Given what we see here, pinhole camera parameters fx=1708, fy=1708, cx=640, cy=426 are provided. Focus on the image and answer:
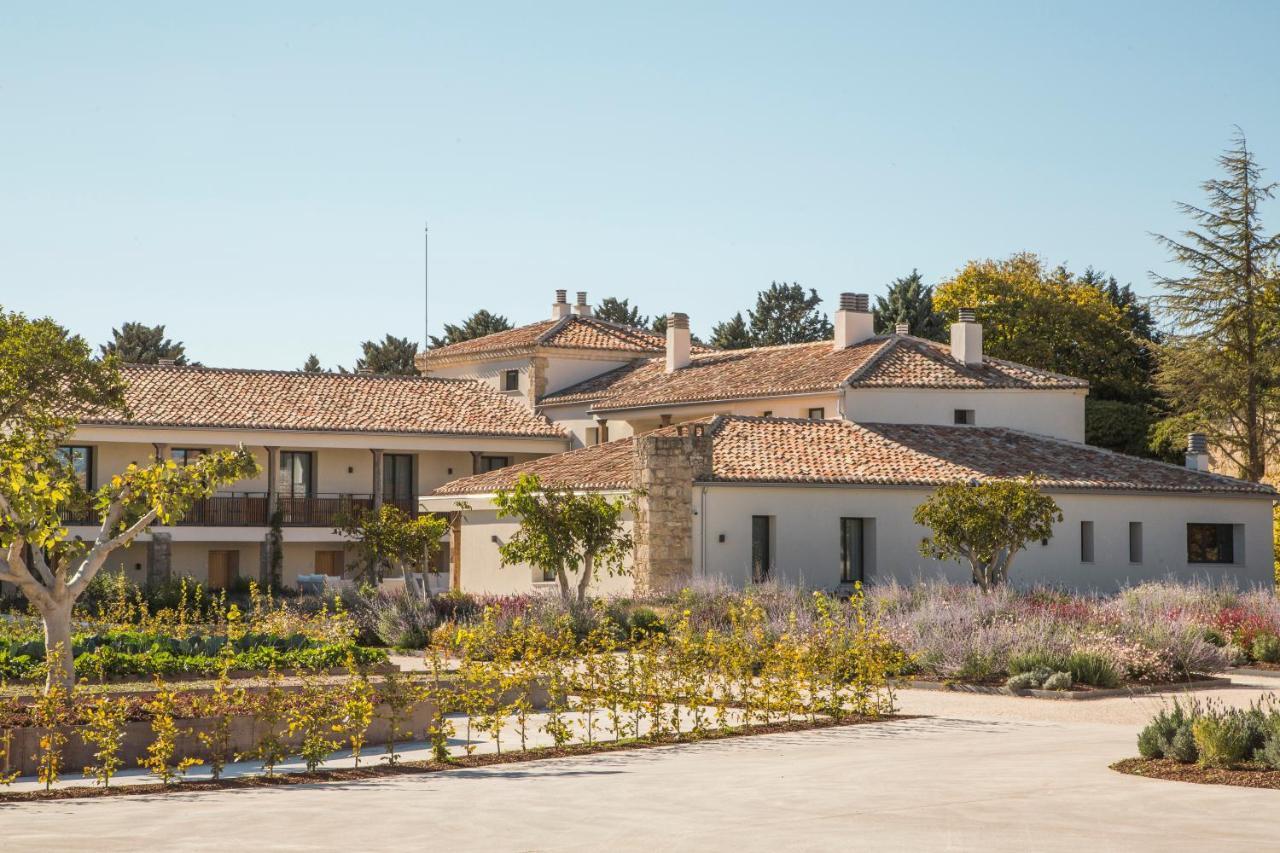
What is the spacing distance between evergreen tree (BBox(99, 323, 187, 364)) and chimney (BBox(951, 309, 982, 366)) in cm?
5039

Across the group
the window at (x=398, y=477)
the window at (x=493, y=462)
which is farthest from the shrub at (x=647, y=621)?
the window at (x=493, y=462)

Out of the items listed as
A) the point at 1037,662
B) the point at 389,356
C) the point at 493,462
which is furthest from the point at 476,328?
the point at 1037,662

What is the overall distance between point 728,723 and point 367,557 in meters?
24.6

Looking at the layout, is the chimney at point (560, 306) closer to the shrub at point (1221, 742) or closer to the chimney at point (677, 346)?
the chimney at point (677, 346)

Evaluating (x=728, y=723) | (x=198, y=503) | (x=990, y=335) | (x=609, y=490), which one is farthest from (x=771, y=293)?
(x=728, y=723)

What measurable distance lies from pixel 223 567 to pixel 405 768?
33.9 metres

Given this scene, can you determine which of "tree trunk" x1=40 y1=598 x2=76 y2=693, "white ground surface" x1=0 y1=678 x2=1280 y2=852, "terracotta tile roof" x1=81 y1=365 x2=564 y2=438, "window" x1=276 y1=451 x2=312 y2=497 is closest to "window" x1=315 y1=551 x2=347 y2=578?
"window" x1=276 y1=451 x2=312 y2=497

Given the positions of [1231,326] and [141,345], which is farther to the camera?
[141,345]

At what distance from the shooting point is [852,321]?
45562 millimetres

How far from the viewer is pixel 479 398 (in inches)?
2042

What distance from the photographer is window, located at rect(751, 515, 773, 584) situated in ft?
117

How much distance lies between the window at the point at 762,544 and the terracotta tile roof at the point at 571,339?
17208mm

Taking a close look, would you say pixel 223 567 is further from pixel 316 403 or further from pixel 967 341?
pixel 967 341

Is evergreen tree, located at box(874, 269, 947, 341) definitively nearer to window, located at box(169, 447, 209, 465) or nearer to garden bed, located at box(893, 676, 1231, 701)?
window, located at box(169, 447, 209, 465)
